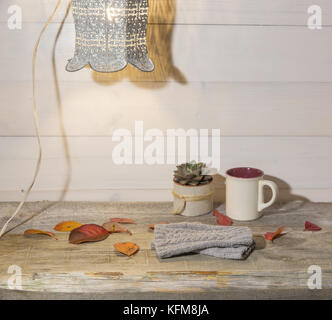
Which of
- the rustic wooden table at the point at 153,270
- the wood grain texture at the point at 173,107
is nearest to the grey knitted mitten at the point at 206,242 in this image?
the rustic wooden table at the point at 153,270

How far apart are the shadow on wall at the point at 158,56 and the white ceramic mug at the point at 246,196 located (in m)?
0.30

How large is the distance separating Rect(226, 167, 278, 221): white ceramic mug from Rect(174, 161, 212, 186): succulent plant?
0.20ft

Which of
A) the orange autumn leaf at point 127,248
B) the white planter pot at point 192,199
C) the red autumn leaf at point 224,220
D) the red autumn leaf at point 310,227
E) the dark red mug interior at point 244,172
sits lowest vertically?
the orange autumn leaf at point 127,248

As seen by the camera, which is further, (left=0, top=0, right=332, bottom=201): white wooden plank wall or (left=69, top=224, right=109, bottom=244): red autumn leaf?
(left=0, top=0, right=332, bottom=201): white wooden plank wall

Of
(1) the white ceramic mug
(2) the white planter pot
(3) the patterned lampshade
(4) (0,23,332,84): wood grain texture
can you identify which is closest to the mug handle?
(1) the white ceramic mug

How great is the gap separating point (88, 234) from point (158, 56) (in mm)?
478

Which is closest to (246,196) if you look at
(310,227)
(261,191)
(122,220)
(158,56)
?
(261,191)

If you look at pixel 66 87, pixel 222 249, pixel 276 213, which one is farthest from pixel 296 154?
pixel 66 87

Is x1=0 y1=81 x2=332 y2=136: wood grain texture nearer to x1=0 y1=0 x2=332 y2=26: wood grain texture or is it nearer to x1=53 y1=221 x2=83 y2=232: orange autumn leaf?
x1=0 y1=0 x2=332 y2=26: wood grain texture

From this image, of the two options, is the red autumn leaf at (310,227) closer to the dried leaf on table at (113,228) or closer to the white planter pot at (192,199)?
the white planter pot at (192,199)

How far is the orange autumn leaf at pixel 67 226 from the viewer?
115 cm

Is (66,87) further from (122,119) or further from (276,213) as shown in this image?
(276,213)

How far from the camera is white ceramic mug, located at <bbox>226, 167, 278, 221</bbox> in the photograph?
1.18 metres

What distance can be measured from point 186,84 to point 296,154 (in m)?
0.34
